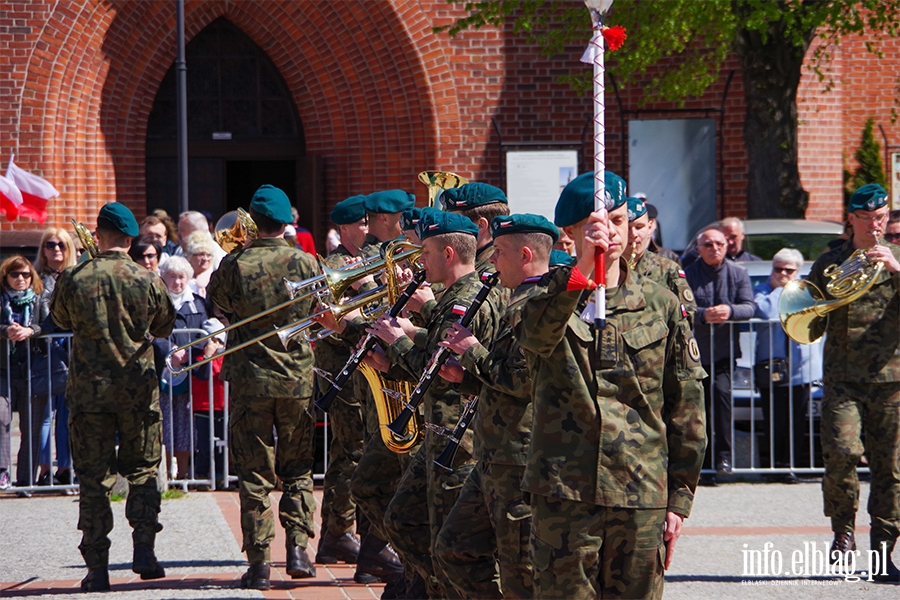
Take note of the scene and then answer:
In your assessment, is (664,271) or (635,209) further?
(664,271)

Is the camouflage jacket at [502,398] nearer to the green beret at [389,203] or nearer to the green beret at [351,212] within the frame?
the green beret at [389,203]

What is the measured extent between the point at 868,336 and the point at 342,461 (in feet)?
10.1

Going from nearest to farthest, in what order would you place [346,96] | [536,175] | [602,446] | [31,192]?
[602,446], [31,192], [536,175], [346,96]

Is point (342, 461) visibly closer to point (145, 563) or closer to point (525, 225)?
point (145, 563)

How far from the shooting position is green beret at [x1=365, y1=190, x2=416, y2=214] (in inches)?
285

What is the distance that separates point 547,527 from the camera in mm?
4094

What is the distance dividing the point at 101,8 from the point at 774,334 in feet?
31.6

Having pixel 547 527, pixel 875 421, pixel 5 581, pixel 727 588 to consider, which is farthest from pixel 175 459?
pixel 547 527

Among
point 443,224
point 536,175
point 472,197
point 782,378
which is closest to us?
point 443,224

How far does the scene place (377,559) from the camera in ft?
22.2

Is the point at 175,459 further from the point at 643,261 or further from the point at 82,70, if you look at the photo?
the point at 82,70

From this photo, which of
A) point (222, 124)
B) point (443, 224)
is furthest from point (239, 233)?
point (222, 124)

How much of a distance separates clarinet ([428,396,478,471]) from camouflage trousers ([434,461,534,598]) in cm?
13

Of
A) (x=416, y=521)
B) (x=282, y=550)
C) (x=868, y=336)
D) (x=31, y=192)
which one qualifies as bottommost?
(x=282, y=550)
